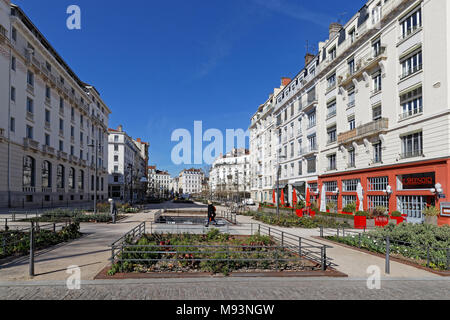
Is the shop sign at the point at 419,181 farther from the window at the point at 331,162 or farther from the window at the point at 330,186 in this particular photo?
the window at the point at 331,162

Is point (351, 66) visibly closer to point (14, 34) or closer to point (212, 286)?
point (212, 286)

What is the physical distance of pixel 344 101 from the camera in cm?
3170

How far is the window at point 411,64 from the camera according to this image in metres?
21.7

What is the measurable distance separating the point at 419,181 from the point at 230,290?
66.0 feet

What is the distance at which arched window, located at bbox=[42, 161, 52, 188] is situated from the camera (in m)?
40.6

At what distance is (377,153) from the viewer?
2670 centimetres

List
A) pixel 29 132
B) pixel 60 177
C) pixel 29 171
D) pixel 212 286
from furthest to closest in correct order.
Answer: pixel 60 177 < pixel 29 132 < pixel 29 171 < pixel 212 286

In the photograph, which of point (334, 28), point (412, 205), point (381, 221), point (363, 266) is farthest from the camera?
point (334, 28)

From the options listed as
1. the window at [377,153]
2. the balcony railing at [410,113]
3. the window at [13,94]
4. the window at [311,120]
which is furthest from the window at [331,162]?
the window at [13,94]

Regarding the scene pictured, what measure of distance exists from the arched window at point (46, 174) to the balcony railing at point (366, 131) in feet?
124

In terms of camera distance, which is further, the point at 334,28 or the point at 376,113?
the point at 334,28

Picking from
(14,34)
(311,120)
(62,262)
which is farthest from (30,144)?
(311,120)

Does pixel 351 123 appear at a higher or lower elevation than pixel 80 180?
higher
